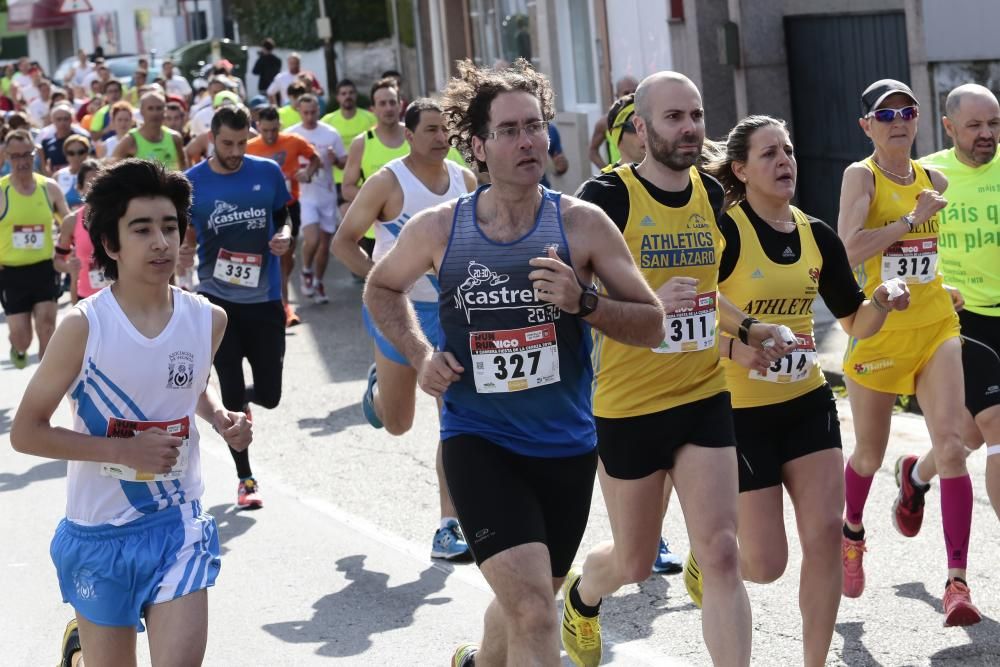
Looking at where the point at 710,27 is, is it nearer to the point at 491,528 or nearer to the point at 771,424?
the point at 771,424

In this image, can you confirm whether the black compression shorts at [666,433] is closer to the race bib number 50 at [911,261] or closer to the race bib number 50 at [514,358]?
the race bib number 50 at [514,358]

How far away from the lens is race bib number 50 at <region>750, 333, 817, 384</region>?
17.9 ft

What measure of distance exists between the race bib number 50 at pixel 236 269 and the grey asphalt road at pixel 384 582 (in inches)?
44.9

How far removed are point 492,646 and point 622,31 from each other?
14.2 m

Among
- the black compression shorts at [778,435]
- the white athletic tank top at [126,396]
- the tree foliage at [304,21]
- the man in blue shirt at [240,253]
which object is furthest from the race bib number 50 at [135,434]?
the tree foliage at [304,21]

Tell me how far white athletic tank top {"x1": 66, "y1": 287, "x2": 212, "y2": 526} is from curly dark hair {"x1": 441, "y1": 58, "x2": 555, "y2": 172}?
99 centimetres

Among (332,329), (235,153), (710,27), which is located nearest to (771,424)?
(235,153)

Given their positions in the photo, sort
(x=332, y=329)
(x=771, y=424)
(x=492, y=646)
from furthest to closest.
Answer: (x=332, y=329), (x=771, y=424), (x=492, y=646)

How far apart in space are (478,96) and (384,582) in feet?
9.40

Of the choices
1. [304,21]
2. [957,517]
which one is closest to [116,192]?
[957,517]

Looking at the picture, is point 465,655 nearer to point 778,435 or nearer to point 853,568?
point 778,435

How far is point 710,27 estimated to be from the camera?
15891 millimetres

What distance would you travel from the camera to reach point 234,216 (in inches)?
357

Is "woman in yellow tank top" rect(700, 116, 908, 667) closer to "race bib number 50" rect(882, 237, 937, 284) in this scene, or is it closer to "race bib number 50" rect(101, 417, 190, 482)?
"race bib number 50" rect(882, 237, 937, 284)
